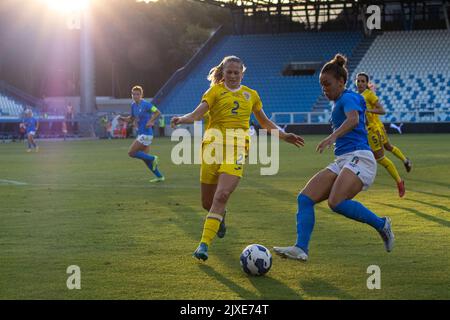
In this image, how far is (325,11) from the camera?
55.6m

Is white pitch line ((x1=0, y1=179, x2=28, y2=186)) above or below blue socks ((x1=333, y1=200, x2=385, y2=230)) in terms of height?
below

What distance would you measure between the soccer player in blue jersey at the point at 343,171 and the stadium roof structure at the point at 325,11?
4321cm

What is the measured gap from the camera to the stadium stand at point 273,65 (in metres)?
52.9

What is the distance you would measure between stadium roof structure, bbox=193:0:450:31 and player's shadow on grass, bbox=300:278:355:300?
1759 inches

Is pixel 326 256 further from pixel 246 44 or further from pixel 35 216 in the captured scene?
pixel 246 44

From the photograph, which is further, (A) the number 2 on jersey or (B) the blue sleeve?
(A) the number 2 on jersey

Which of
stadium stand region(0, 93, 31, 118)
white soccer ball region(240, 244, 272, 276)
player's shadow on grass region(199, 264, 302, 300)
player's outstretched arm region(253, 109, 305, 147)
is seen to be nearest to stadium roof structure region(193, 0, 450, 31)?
stadium stand region(0, 93, 31, 118)

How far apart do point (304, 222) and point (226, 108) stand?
1.61m

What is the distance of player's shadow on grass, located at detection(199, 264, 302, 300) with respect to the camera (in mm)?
6645

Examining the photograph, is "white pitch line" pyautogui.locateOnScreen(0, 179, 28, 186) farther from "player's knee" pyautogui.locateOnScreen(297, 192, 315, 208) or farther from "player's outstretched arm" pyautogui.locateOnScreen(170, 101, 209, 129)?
"player's knee" pyautogui.locateOnScreen(297, 192, 315, 208)

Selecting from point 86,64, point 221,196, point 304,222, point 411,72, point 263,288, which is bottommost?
point 263,288

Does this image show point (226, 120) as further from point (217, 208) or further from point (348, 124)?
point (348, 124)

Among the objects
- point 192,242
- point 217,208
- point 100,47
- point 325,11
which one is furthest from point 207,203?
point 100,47

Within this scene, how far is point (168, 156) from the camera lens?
2906 centimetres
